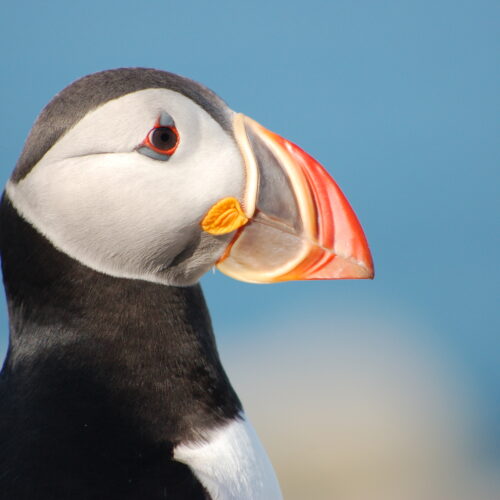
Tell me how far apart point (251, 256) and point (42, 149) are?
1.57 ft

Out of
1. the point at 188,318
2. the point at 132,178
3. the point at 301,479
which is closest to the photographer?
the point at 132,178

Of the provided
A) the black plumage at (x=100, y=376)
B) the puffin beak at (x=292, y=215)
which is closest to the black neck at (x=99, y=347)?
the black plumage at (x=100, y=376)

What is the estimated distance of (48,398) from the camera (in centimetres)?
182

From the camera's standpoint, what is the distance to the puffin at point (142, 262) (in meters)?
1.80

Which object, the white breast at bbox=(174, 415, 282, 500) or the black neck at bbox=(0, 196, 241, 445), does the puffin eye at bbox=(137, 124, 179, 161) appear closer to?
the black neck at bbox=(0, 196, 241, 445)

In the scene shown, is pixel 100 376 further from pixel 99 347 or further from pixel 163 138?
pixel 163 138

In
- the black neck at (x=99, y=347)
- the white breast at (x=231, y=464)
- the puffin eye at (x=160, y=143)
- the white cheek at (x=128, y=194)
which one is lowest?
the white breast at (x=231, y=464)

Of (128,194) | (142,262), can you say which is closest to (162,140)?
(128,194)

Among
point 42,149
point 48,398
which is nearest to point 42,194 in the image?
point 42,149

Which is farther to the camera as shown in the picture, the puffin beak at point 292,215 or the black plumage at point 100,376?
the puffin beak at point 292,215

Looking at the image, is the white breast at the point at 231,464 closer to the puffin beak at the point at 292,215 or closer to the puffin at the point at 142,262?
the puffin at the point at 142,262

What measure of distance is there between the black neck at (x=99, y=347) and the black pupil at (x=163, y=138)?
0.28m

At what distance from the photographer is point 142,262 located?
1.93 metres

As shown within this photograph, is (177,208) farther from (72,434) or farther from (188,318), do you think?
(72,434)
